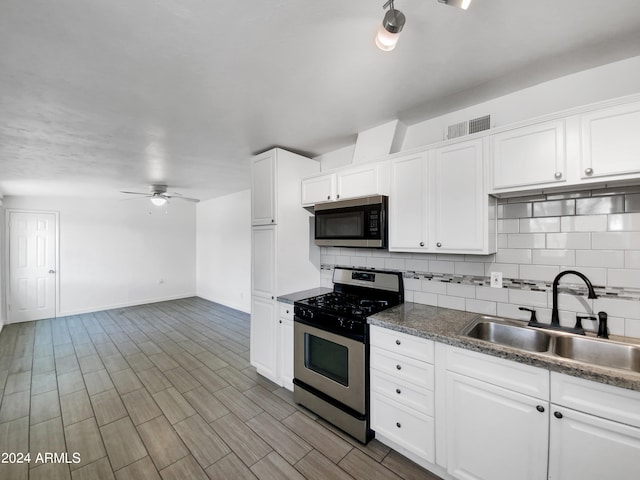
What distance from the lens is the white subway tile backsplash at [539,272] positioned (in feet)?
5.96

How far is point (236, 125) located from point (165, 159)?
1.47 metres

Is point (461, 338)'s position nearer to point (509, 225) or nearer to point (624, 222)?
point (509, 225)

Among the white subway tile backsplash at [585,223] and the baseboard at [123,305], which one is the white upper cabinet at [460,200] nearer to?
the white subway tile backsplash at [585,223]

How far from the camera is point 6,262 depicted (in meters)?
5.00

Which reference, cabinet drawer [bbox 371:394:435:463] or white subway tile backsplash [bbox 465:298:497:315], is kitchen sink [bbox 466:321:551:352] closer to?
white subway tile backsplash [bbox 465:298:497:315]

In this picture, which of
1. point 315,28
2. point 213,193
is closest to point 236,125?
point 315,28

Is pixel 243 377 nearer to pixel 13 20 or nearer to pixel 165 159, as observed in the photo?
pixel 165 159

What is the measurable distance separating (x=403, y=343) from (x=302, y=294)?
4.26 feet

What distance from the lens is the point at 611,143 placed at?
1422 mm

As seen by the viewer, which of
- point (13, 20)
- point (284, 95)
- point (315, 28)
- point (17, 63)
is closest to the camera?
point (13, 20)

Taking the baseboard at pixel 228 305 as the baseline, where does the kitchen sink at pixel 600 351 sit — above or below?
above

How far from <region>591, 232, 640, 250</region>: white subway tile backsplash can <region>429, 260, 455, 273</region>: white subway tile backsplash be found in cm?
86

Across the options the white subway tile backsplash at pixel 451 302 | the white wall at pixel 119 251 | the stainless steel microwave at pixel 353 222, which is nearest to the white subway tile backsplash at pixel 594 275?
the white subway tile backsplash at pixel 451 302

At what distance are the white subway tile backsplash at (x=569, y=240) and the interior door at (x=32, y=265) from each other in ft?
25.9
